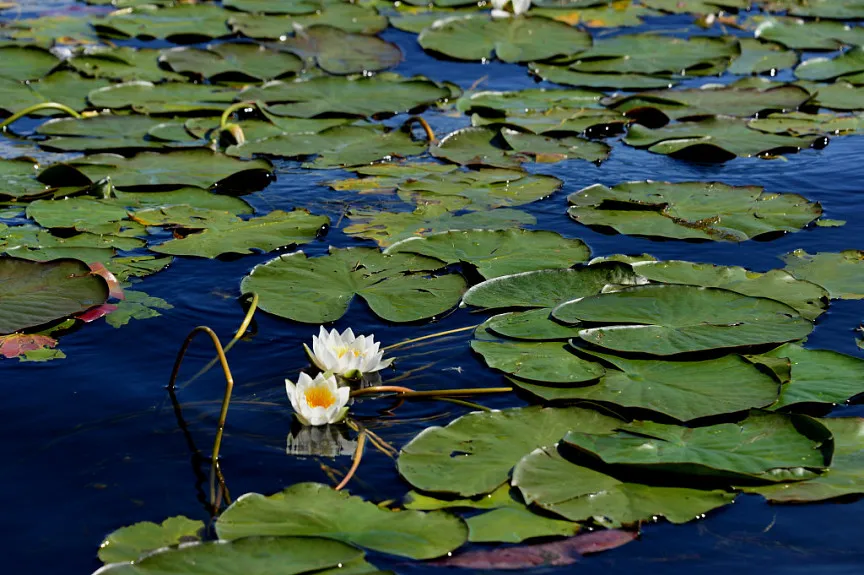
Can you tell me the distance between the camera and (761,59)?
7.14 m

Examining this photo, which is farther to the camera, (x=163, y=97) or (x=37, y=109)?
(x=163, y=97)

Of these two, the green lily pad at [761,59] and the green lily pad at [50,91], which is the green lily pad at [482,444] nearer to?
the green lily pad at [50,91]

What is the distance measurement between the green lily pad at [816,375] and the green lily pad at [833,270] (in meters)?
0.59

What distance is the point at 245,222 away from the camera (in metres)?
4.66

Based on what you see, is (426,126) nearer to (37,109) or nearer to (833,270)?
(37,109)

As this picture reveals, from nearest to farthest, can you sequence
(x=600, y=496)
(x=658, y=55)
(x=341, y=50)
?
1. (x=600, y=496)
2. (x=658, y=55)
3. (x=341, y=50)

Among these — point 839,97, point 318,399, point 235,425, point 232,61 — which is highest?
point 839,97

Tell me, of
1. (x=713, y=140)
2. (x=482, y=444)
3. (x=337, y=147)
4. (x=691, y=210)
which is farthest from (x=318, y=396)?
(x=713, y=140)

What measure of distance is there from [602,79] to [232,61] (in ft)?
8.39

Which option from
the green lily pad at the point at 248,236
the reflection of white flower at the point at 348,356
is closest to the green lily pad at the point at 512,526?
the reflection of white flower at the point at 348,356

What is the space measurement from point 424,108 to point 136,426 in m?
3.73

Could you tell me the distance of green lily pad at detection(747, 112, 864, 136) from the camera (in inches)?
225

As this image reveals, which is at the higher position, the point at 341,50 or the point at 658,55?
the point at 658,55

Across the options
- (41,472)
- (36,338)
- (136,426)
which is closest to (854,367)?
(136,426)
